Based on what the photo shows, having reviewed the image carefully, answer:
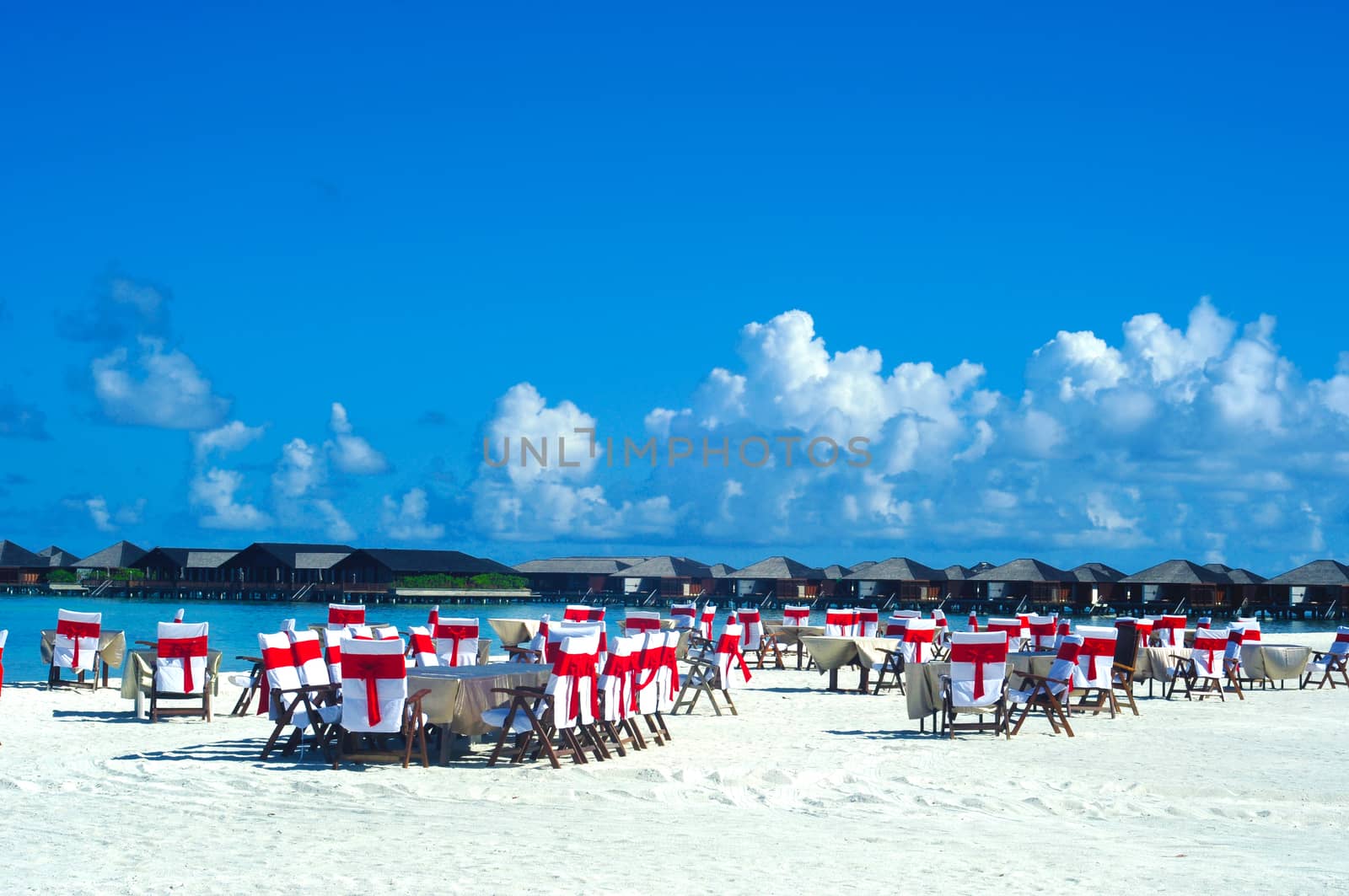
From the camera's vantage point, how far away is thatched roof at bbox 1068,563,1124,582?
2891 inches

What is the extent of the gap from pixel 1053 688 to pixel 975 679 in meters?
1.99

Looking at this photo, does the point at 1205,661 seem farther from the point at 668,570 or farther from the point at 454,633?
the point at 668,570

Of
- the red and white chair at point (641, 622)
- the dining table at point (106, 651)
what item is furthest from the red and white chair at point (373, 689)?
the dining table at point (106, 651)

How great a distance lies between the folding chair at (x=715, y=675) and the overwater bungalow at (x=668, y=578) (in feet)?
229

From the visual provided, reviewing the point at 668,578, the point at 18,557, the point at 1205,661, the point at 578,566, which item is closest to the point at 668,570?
the point at 668,578

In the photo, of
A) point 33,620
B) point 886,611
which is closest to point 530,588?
point 886,611

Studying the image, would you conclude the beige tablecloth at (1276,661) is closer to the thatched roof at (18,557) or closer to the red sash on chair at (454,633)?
the red sash on chair at (454,633)

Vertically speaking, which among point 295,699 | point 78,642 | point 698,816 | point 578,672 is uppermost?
point 578,672

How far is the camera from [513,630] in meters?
20.2

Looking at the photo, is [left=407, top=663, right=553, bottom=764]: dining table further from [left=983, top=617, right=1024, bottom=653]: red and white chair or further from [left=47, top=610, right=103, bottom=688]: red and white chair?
[left=983, top=617, right=1024, bottom=653]: red and white chair

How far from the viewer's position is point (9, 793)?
8781mm

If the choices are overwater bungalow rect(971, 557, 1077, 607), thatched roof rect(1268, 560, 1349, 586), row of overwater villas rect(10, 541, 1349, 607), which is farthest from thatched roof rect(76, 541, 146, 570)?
thatched roof rect(1268, 560, 1349, 586)

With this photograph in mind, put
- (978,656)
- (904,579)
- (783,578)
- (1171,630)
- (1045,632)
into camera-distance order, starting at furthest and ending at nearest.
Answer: (783,578), (904,579), (1171,630), (1045,632), (978,656)

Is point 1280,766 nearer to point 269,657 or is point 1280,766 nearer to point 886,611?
point 269,657
